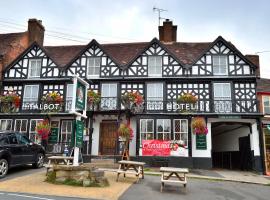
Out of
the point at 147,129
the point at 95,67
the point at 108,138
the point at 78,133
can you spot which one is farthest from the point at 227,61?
the point at 78,133

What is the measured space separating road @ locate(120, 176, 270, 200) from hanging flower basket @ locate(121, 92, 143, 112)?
25.8 feet

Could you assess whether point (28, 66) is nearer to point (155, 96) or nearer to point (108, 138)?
point (108, 138)

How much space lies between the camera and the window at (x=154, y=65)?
20.9 metres

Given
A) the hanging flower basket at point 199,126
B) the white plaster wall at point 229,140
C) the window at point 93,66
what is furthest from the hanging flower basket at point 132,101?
the white plaster wall at point 229,140

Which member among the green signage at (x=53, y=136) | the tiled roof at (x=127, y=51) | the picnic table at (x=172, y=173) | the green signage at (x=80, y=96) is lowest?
the picnic table at (x=172, y=173)

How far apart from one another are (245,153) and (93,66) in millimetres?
12595

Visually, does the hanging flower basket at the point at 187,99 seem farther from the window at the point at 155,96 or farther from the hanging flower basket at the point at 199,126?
the hanging flower basket at the point at 199,126

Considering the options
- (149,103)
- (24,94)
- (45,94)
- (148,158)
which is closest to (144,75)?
(149,103)

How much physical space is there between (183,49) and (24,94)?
13.2 metres

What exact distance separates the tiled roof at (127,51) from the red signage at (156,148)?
6524 mm

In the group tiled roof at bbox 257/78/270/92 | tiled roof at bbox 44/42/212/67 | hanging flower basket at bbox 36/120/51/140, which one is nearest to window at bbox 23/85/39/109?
hanging flower basket at bbox 36/120/51/140

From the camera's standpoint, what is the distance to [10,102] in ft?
68.1

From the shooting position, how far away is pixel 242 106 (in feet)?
63.8

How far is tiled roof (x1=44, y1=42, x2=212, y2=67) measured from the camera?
22688mm
